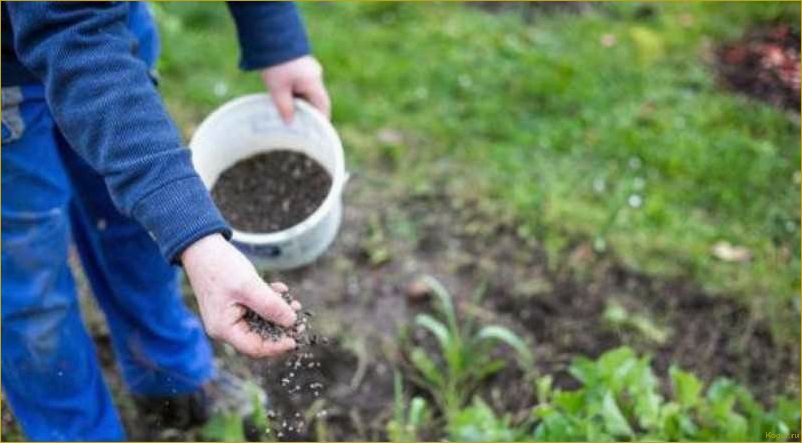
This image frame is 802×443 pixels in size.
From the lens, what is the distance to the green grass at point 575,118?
126 inches

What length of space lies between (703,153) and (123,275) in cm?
208

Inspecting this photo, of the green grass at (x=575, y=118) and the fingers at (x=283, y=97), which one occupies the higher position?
the fingers at (x=283, y=97)

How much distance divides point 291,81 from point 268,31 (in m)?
0.12

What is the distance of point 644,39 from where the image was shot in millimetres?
4133

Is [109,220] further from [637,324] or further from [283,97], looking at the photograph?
[637,324]

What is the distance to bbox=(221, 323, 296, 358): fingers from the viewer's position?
4.88ft

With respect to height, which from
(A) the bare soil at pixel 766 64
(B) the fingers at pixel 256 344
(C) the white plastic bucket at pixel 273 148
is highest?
(B) the fingers at pixel 256 344

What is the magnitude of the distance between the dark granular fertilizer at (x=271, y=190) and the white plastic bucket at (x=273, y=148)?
0.02 m

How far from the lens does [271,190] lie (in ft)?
7.93

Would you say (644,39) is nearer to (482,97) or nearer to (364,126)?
(482,97)

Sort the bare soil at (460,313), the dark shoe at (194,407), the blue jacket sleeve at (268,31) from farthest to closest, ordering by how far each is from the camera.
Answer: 1. the bare soil at (460,313)
2. the dark shoe at (194,407)
3. the blue jacket sleeve at (268,31)

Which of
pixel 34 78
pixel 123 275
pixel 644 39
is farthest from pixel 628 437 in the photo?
pixel 644 39

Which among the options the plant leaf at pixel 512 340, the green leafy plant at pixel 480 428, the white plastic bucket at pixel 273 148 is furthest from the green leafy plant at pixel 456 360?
the white plastic bucket at pixel 273 148

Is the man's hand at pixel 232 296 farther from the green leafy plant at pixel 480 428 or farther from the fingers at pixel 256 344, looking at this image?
the green leafy plant at pixel 480 428
